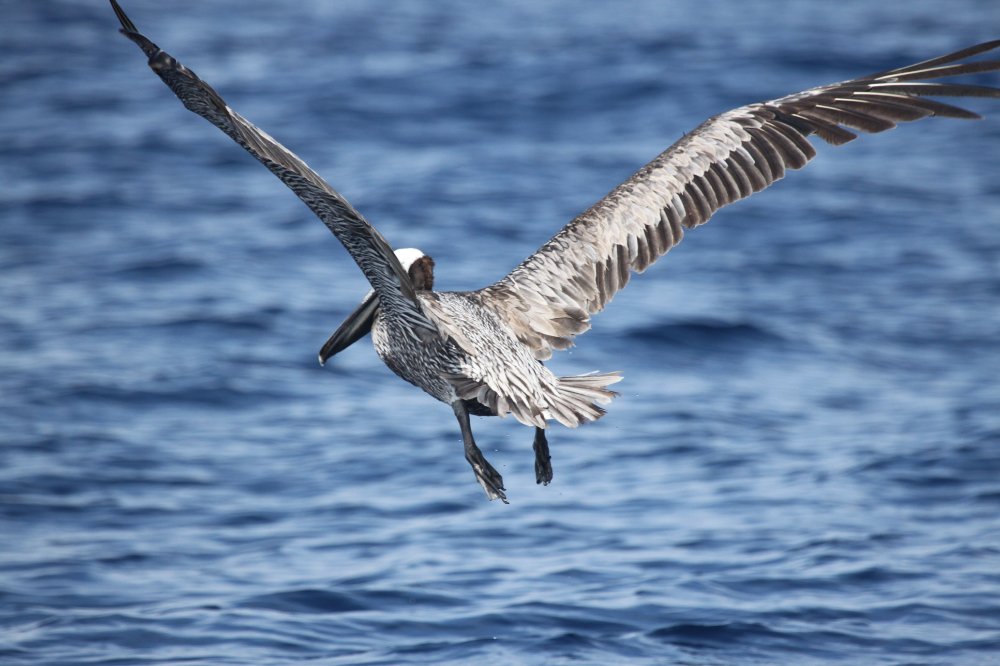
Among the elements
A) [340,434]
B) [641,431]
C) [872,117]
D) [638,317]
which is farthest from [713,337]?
[872,117]

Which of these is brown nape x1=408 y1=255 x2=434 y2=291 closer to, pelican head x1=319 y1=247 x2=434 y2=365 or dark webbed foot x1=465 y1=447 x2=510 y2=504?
pelican head x1=319 y1=247 x2=434 y2=365

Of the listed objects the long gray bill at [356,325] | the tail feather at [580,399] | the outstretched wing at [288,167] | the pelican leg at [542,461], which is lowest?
the pelican leg at [542,461]

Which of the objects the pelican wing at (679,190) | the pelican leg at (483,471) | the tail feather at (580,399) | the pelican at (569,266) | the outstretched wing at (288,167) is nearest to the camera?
the outstretched wing at (288,167)

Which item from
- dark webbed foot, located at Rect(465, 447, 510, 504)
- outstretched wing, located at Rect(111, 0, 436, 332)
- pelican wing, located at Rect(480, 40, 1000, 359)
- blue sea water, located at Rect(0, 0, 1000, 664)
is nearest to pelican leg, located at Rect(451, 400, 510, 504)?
dark webbed foot, located at Rect(465, 447, 510, 504)

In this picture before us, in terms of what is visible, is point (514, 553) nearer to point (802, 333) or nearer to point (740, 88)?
point (802, 333)

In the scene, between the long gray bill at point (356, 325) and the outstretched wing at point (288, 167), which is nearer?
the outstretched wing at point (288, 167)

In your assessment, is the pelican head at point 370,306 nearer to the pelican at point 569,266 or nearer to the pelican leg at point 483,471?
the pelican at point 569,266

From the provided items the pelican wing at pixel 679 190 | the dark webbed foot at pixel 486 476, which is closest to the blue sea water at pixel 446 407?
the dark webbed foot at pixel 486 476

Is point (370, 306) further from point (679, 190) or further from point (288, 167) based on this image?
point (288, 167)

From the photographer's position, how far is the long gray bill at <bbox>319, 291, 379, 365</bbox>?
675cm

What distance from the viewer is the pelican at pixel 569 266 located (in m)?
5.82

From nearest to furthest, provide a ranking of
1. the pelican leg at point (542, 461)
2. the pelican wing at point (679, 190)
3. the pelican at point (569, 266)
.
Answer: the pelican at point (569, 266) < the pelican leg at point (542, 461) < the pelican wing at point (679, 190)

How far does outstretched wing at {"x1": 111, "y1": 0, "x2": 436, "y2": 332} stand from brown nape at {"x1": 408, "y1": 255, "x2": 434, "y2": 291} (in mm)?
822

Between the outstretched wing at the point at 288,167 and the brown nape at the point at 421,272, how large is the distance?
82 centimetres
